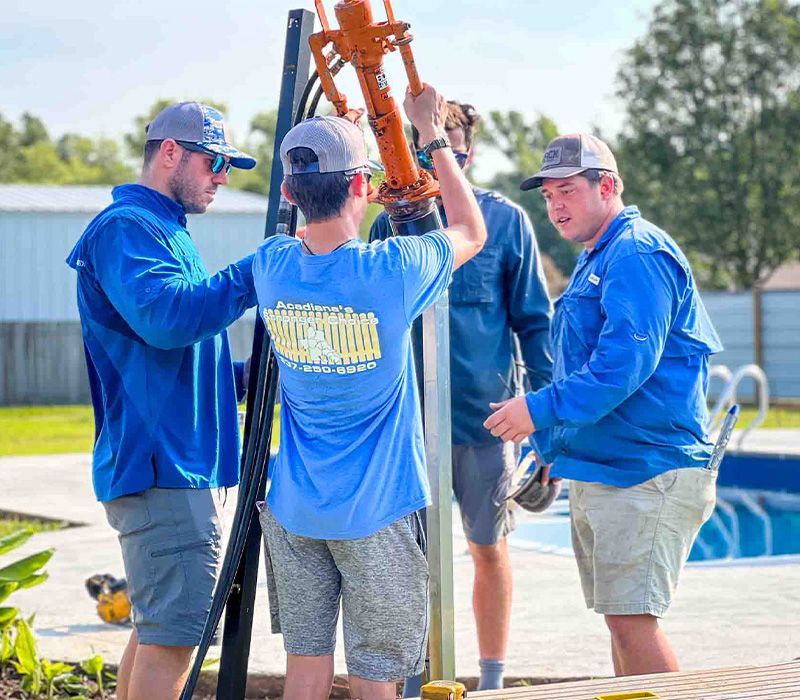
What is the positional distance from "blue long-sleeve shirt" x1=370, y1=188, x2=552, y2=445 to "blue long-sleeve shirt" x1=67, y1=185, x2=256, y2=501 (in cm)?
128

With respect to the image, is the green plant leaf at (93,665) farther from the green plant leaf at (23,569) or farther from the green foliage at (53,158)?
the green foliage at (53,158)

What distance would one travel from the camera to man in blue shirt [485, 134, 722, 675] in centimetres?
351

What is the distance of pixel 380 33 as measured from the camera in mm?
3023

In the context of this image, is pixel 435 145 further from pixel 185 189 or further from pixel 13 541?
pixel 13 541

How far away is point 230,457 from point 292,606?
695 mm

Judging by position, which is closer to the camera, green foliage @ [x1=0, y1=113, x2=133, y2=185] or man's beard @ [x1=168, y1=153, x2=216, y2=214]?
man's beard @ [x1=168, y1=153, x2=216, y2=214]

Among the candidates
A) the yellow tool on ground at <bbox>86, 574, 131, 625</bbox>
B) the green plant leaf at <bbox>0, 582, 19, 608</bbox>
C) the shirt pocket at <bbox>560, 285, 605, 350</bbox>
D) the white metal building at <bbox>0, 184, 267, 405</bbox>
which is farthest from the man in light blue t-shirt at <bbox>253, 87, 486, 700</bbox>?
the white metal building at <bbox>0, 184, 267, 405</bbox>

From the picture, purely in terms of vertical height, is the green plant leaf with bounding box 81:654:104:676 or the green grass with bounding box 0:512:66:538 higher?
the green plant leaf with bounding box 81:654:104:676

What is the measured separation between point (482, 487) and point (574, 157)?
1.48 m

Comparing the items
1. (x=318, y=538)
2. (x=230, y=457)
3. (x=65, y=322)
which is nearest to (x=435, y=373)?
(x=318, y=538)

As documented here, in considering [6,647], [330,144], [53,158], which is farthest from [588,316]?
[53,158]

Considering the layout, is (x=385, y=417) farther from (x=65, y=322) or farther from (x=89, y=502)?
(x=65, y=322)

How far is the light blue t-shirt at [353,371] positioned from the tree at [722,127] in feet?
99.2

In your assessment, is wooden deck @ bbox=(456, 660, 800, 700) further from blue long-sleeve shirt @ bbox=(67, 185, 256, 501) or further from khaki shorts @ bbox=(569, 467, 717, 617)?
blue long-sleeve shirt @ bbox=(67, 185, 256, 501)
